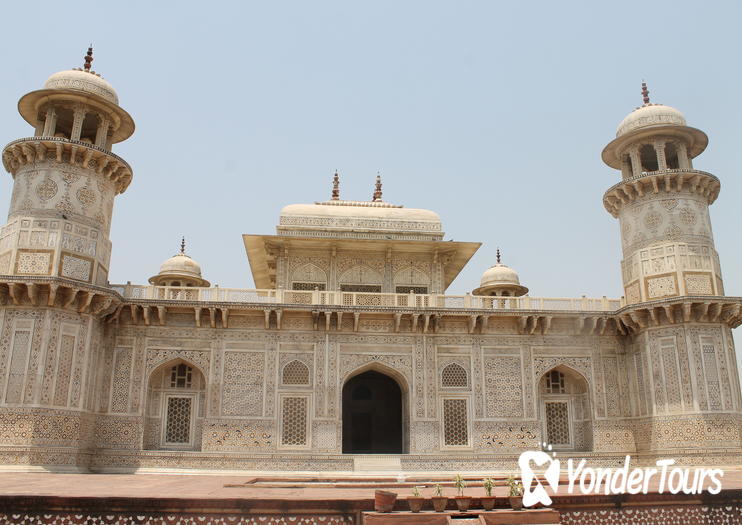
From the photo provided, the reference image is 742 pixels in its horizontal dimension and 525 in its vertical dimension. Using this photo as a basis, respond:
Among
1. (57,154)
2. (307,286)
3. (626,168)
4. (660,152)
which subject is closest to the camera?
(57,154)

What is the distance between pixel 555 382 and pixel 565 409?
2.68 ft

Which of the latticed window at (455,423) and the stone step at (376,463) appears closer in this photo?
the stone step at (376,463)

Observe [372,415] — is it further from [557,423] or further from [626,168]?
[626,168]

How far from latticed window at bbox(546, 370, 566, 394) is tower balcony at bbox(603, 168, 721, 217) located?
18.2 ft

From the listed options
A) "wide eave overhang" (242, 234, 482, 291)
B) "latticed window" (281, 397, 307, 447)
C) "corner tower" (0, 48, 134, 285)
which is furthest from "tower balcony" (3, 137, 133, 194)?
"latticed window" (281, 397, 307, 447)

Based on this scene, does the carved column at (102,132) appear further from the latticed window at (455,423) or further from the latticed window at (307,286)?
the latticed window at (455,423)

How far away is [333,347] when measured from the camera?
17875 mm

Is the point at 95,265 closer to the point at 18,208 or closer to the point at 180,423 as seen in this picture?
the point at 18,208

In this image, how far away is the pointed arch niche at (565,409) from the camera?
1831 cm

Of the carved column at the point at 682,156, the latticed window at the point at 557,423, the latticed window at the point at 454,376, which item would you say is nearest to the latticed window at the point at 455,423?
the latticed window at the point at 454,376

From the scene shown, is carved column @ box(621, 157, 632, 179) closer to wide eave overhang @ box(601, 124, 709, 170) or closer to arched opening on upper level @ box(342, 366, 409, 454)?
wide eave overhang @ box(601, 124, 709, 170)

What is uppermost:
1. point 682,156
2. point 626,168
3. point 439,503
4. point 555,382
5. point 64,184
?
point 626,168

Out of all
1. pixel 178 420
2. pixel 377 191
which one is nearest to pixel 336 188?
pixel 377 191

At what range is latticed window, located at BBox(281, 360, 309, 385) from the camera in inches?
691
